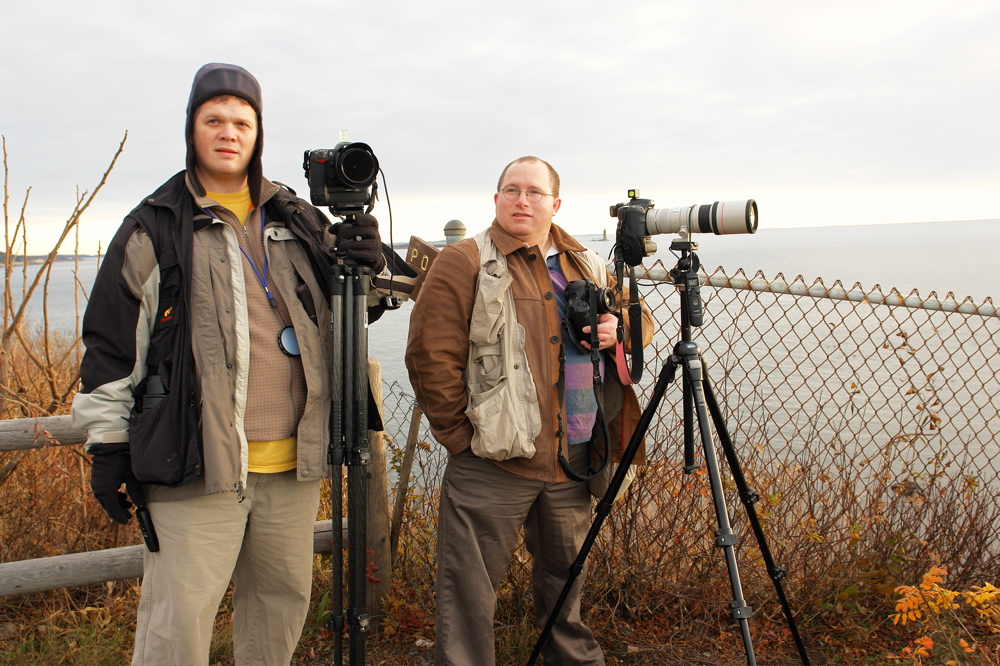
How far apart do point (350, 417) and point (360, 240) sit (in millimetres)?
509

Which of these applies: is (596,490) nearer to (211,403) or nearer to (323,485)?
(211,403)

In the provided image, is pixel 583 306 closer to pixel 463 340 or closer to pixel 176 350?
pixel 463 340

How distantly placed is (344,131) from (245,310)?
1.93 ft

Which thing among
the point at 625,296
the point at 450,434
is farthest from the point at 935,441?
the point at 450,434

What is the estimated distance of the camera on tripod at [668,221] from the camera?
225 centimetres

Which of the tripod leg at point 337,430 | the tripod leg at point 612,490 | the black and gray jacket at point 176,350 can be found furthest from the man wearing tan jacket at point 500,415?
the black and gray jacket at point 176,350

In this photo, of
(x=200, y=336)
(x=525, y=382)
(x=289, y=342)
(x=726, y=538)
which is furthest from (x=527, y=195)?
(x=726, y=538)

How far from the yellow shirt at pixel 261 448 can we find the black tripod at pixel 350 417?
0.16 meters

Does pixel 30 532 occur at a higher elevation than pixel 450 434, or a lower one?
lower

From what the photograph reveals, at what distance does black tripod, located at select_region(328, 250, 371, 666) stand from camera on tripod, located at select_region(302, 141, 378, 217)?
18 cm

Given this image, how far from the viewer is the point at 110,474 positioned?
6.24ft

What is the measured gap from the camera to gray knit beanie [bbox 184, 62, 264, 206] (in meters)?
2.01

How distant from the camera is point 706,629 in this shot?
306 cm

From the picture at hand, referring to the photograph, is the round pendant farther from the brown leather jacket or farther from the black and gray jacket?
the brown leather jacket
